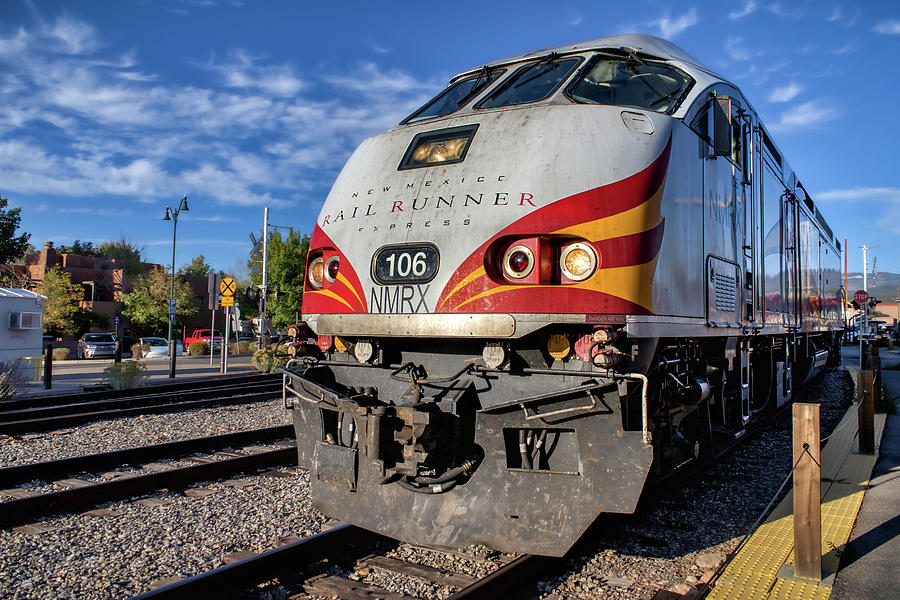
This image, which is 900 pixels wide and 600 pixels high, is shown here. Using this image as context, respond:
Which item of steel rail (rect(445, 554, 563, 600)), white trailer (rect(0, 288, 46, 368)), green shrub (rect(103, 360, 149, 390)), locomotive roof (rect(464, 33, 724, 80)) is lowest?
steel rail (rect(445, 554, 563, 600))

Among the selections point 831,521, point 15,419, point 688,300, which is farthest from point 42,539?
point 15,419

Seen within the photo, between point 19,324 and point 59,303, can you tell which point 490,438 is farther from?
point 59,303

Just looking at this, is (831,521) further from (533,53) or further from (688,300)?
(533,53)

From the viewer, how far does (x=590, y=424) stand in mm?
3914

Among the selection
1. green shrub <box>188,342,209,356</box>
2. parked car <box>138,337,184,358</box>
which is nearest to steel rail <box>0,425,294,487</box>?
parked car <box>138,337,184,358</box>

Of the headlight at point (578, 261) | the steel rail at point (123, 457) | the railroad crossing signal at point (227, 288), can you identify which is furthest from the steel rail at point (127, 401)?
the headlight at point (578, 261)

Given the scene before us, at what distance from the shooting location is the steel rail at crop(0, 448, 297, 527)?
5.39m

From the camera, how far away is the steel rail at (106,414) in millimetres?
9375

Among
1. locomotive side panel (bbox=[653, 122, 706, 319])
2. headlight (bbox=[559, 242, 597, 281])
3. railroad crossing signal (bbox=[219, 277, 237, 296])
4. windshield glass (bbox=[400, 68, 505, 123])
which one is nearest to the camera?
headlight (bbox=[559, 242, 597, 281])

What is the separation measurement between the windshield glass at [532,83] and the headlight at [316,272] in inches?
69.7

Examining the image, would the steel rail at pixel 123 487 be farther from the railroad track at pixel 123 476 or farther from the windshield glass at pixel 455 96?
the windshield glass at pixel 455 96

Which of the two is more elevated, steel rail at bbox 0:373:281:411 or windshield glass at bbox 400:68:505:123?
windshield glass at bbox 400:68:505:123

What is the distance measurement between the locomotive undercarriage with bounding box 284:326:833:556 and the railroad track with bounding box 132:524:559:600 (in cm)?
19

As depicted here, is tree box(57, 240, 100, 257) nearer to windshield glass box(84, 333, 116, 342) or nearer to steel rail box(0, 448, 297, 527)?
windshield glass box(84, 333, 116, 342)
